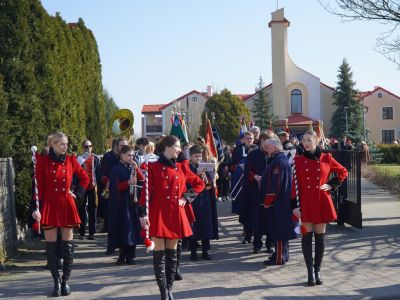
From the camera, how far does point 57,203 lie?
7.30m

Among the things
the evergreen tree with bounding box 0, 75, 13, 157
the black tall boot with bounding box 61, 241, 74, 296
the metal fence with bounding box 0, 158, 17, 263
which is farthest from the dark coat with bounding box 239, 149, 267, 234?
the evergreen tree with bounding box 0, 75, 13, 157

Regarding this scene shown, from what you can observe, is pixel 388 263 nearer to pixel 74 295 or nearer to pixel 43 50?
pixel 74 295

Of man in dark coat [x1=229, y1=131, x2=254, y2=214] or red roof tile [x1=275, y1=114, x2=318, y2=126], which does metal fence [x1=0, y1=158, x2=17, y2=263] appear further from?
red roof tile [x1=275, y1=114, x2=318, y2=126]

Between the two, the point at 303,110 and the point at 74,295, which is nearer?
the point at 74,295

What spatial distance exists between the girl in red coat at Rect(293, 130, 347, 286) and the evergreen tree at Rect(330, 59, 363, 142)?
51979 millimetres

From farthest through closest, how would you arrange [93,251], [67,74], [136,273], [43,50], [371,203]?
[371,203] → [67,74] → [43,50] → [93,251] → [136,273]

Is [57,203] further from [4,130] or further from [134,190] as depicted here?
[4,130]

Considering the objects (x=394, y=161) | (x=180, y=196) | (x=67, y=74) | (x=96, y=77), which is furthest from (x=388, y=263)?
(x=394, y=161)

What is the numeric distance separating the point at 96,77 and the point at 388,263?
12393 millimetres

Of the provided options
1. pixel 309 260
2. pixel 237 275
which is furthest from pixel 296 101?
pixel 309 260

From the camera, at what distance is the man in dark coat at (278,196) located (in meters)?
8.45

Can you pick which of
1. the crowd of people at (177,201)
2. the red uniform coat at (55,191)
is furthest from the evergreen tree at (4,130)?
the red uniform coat at (55,191)

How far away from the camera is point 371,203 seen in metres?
17.3

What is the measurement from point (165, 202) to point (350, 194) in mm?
6757
